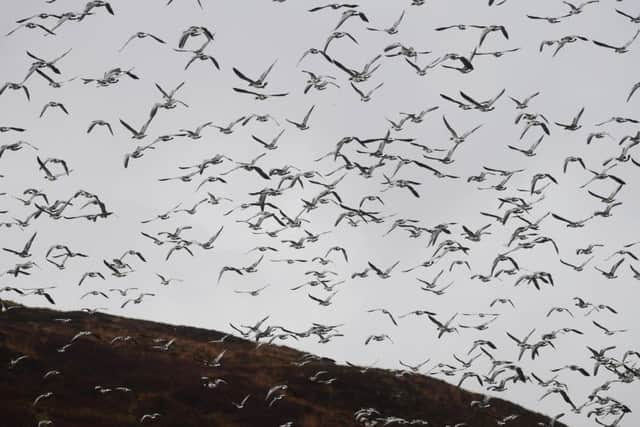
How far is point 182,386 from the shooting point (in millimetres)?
40250

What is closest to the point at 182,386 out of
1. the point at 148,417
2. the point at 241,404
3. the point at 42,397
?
the point at 241,404

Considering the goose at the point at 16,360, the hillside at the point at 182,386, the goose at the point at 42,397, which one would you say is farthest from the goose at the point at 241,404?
the goose at the point at 16,360

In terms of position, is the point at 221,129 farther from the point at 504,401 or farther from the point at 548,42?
the point at 504,401

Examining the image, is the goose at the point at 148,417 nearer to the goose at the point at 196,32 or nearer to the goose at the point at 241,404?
the goose at the point at 241,404

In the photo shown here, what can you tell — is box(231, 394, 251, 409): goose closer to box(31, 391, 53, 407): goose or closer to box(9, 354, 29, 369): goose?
box(31, 391, 53, 407): goose

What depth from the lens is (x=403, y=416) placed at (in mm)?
43906

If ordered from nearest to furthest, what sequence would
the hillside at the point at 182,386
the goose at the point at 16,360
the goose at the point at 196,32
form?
the goose at the point at 196,32 → the hillside at the point at 182,386 → the goose at the point at 16,360

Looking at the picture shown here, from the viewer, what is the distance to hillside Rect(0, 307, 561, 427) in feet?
116

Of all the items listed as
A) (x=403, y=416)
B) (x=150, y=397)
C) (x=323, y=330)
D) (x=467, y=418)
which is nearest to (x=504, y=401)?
(x=467, y=418)

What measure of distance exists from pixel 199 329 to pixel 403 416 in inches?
819

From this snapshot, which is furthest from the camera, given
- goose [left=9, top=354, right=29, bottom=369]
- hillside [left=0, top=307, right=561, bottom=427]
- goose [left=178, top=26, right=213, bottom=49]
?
goose [left=9, top=354, right=29, bottom=369]

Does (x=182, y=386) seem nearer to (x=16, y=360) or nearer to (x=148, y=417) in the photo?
(x=148, y=417)

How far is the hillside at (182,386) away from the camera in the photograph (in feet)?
116

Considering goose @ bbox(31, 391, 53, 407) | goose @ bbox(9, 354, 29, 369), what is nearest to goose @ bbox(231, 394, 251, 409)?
goose @ bbox(31, 391, 53, 407)
